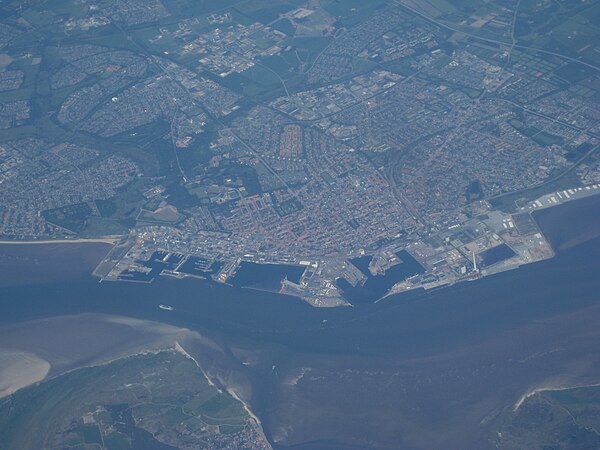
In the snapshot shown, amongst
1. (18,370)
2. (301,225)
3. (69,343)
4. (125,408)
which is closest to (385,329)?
(301,225)

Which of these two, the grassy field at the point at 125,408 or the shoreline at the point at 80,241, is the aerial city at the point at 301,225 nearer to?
the grassy field at the point at 125,408

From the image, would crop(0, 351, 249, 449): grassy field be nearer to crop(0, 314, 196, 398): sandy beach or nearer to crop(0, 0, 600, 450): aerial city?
crop(0, 0, 600, 450): aerial city

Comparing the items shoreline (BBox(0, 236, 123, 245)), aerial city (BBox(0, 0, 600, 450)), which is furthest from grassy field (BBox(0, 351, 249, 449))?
shoreline (BBox(0, 236, 123, 245))

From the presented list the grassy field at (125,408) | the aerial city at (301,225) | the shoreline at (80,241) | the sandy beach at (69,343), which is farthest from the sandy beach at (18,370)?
the shoreline at (80,241)

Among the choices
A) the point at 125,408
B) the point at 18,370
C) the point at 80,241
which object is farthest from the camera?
the point at 80,241

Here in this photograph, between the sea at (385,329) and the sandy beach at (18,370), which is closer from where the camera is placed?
the sea at (385,329)

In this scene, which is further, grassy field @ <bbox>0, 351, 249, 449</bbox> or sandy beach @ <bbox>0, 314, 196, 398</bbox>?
sandy beach @ <bbox>0, 314, 196, 398</bbox>

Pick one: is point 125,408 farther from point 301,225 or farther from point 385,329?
point 301,225

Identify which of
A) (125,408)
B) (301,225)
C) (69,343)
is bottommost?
(69,343)

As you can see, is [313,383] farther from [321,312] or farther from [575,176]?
[575,176]
